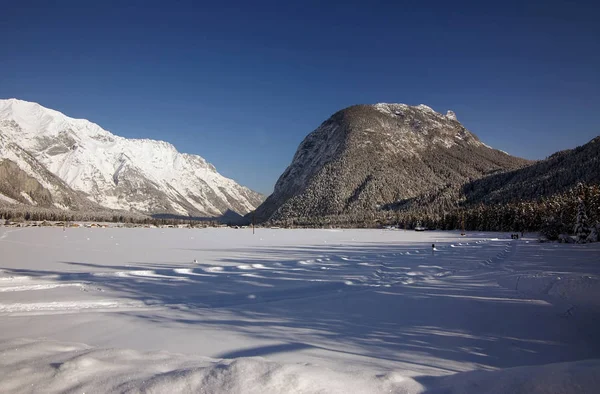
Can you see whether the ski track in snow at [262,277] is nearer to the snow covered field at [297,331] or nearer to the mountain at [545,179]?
the snow covered field at [297,331]

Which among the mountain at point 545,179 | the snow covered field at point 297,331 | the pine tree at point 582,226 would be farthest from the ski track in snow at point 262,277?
the mountain at point 545,179

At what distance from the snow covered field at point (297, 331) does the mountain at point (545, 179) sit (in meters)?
125

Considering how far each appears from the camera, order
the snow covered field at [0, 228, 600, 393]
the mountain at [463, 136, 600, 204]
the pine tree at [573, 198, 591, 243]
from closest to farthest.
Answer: the snow covered field at [0, 228, 600, 393] → the pine tree at [573, 198, 591, 243] → the mountain at [463, 136, 600, 204]

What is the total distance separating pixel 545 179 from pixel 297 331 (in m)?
169

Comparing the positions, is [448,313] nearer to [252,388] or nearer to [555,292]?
[555,292]

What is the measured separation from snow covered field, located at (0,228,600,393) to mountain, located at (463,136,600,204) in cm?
12471

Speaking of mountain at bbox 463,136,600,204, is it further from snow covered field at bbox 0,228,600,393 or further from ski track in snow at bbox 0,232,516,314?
snow covered field at bbox 0,228,600,393

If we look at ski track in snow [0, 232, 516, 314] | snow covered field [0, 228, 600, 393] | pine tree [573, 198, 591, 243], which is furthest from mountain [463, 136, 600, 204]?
snow covered field [0, 228, 600, 393]

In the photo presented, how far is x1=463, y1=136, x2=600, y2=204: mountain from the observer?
125812 mm

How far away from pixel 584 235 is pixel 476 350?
4314 cm

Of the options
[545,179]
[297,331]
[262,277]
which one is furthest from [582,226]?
[545,179]

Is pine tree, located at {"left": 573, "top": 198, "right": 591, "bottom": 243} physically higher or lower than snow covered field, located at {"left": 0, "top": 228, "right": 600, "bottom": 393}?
higher

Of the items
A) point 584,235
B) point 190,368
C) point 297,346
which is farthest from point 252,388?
point 584,235

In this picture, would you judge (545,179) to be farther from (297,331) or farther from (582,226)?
(297,331)
